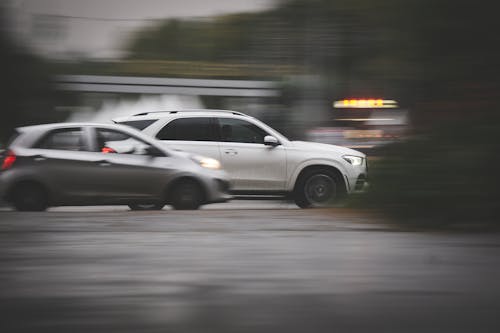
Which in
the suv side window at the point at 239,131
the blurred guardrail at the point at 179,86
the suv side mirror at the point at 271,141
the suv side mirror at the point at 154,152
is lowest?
the suv side mirror at the point at 154,152

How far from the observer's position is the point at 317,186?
13797mm

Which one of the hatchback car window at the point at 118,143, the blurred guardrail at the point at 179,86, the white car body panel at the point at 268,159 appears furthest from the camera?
the blurred guardrail at the point at 179,86

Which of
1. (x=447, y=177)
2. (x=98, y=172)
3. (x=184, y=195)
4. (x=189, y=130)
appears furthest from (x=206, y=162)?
(x=447, y=177)

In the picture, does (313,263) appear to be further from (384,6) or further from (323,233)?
(384,6)

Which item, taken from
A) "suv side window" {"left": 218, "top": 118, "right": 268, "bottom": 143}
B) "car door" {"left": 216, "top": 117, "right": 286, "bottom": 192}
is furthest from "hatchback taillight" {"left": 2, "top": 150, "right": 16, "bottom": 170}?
"suv side window" {"left": 218, "top": 118, "right": 268, "bottom": 143}

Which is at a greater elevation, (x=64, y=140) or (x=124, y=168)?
(x=64, y=140)

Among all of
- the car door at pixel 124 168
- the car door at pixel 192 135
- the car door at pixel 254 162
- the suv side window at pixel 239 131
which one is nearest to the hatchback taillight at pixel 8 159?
the car door at pixel 124 168

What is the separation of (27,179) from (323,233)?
5368 millimetres

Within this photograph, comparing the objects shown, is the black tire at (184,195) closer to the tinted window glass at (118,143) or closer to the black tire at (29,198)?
the tinted window glass at (118,143)

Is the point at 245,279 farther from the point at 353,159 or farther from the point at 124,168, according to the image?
the point at 353,159

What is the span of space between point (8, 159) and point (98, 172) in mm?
1264

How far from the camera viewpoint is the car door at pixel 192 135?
45.3 feet

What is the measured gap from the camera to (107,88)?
20.8m

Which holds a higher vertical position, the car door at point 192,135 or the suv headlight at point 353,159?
the car door at point 192,135
